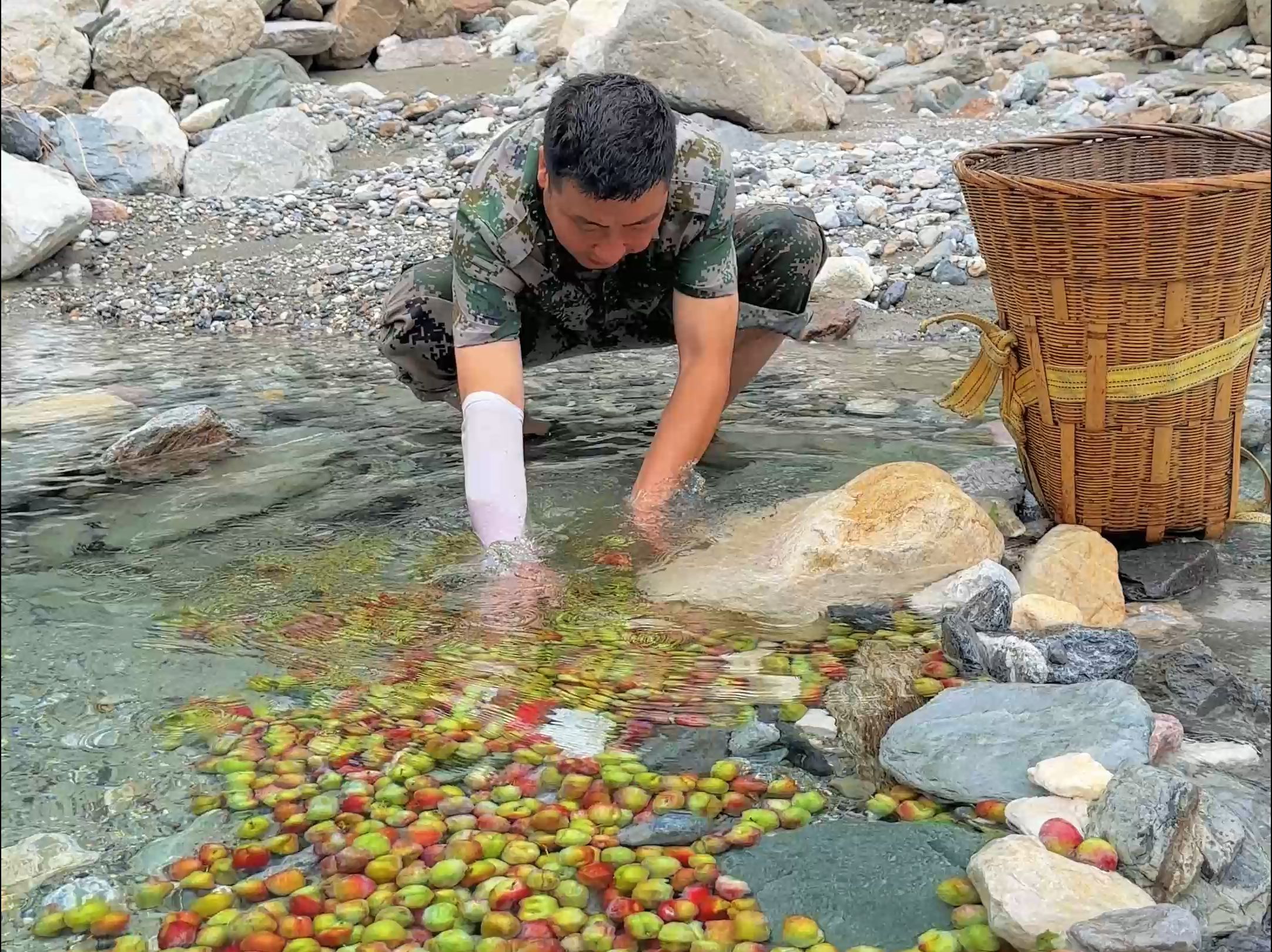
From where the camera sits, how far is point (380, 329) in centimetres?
383

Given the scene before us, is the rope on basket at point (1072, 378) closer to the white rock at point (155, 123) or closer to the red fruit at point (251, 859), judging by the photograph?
the red fruit at point (251, 859)

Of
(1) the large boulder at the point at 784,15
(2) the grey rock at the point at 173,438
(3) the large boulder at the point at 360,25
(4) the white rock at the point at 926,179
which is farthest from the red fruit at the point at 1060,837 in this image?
(1) the large boulder at the point at 784,15

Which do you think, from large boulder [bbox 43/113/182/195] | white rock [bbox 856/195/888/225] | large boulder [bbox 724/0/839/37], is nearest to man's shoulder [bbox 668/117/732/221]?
white rock [bbox 856/195/888/225]

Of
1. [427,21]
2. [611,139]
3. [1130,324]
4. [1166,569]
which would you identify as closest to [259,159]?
[611,139]

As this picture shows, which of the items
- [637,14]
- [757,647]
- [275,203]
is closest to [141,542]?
[757,647]

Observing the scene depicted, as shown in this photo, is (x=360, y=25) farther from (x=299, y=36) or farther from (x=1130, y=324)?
(x=1130, y=324)

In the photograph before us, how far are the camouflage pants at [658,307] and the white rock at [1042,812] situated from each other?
1.90 meters

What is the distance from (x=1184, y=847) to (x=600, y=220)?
1.62m

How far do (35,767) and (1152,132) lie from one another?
2.88m

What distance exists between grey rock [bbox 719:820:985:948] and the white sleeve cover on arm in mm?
1200

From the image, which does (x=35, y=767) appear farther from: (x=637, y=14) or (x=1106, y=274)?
(x=637, y=14)

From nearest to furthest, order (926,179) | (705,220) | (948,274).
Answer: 1. (705,220)
2. (948,274)
3. (926,179)

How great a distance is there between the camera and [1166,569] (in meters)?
2.96

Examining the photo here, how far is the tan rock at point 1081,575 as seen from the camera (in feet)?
9.23
